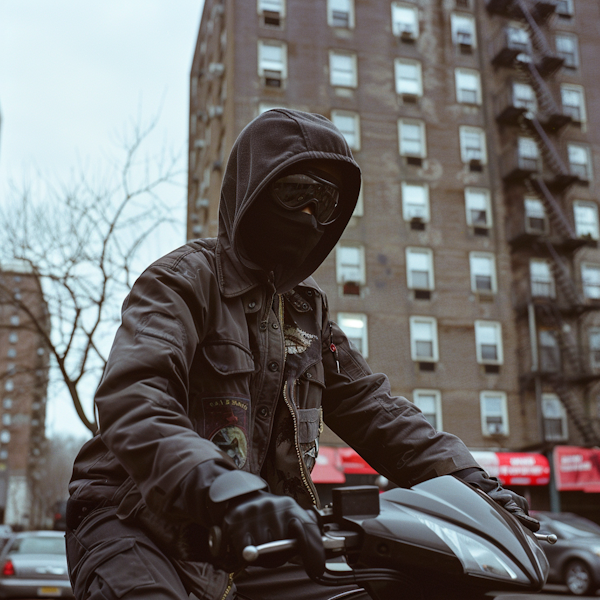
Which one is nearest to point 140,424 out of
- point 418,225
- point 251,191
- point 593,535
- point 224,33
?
point 251,191

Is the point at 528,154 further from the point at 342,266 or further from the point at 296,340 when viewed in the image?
the point at 296,340

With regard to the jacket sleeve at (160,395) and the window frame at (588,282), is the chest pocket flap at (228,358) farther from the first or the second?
the window frame at (588,282)

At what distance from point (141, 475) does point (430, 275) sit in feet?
96.1

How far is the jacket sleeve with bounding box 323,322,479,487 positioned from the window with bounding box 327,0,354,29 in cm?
3242

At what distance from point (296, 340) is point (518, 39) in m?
34.5

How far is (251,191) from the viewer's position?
240 centimetres

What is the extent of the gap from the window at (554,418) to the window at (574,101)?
1287 centimetres

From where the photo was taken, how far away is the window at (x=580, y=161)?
108 ft

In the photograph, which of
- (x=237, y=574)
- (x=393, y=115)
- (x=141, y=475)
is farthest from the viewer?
(x=393, y=115)

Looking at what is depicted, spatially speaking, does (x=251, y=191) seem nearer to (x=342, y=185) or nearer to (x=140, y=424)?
(x=342, y=185)

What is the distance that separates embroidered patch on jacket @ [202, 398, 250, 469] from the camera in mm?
2137

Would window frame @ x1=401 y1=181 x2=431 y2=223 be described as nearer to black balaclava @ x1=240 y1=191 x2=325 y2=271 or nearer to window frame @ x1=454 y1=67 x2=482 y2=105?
window frame @ x1=454 y1=67 x2=482 y2=105

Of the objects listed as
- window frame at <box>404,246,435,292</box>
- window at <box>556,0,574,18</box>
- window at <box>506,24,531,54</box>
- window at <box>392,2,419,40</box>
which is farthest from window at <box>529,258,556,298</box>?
window at <box>556,0,574,18</box>

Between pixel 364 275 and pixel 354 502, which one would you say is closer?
pixel 354 502
